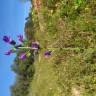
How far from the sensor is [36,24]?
8820 millimetres

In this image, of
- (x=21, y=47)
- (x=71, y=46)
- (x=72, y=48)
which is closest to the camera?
(x=21, y=47)

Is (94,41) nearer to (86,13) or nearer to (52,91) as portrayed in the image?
(86,13)

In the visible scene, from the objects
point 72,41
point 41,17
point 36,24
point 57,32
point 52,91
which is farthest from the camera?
point 36,24

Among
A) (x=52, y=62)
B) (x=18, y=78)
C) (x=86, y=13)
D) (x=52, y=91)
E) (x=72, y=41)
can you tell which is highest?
(x=86, y=13)

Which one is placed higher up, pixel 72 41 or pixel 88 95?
pixel 72 41

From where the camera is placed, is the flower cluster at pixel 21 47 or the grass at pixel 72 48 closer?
the flower cluster at pixel 21 47

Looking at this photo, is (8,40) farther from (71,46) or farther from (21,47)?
(71,46)

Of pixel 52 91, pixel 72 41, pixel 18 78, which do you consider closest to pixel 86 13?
pixel 72 41

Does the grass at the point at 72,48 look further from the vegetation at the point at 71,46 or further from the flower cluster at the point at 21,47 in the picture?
the flower cluster at the point at 21,47

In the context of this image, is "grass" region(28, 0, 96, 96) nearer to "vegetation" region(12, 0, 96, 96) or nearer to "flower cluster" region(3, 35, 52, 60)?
"vegetation" region(12, 0, 96, 96)

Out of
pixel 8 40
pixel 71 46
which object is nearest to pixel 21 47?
pixel 8 40

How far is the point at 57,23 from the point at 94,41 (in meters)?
1.10

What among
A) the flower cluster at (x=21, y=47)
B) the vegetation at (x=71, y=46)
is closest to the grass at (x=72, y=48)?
the vegetation at (x=71, y=46)

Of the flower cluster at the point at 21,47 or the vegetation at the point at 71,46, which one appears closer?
the flower cluster at the point at 21,47
